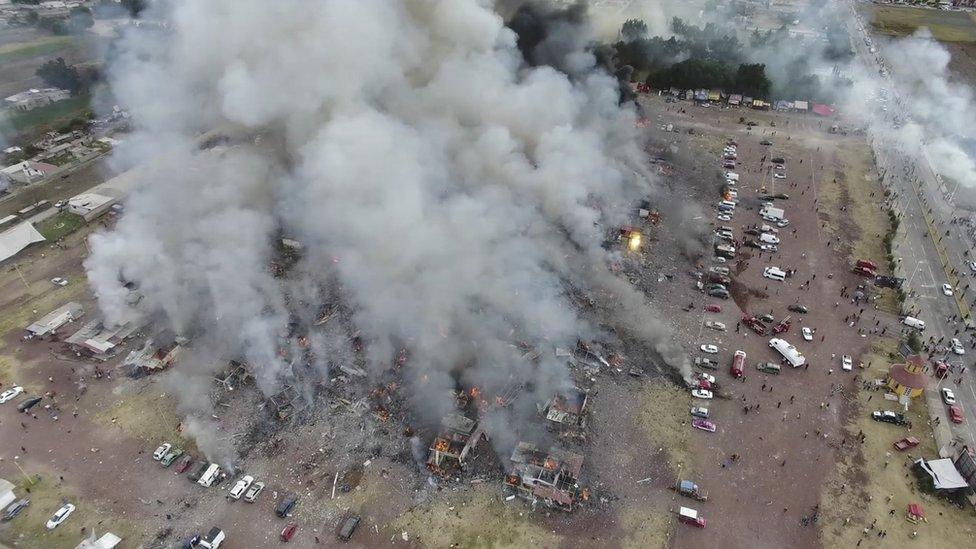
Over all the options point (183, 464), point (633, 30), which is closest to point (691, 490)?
point (183, 464)

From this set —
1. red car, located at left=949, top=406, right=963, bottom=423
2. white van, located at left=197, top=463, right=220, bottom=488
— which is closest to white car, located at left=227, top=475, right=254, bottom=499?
white van, located at left=197, top=463, right=220, bottom=488

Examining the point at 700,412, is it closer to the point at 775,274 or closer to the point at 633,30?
the point at 775,274

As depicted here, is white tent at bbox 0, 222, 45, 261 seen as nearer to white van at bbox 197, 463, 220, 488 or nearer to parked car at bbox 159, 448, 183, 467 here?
parked car at bbox 159, 448, 183, 467

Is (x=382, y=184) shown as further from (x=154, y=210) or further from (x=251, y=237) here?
(x=154, y=210)

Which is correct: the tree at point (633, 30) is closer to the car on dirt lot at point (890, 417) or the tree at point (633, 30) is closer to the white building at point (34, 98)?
the car on dirt lot at point (890, 417)

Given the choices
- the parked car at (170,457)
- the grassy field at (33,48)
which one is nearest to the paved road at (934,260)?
the parked car at (170,457)

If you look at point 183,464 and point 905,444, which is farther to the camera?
point 905,444
